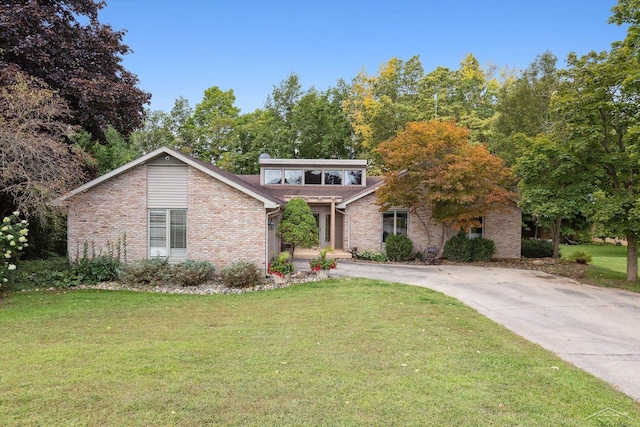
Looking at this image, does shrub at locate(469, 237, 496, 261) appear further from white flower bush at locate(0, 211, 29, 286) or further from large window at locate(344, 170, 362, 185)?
white flower bush at locate(0, 211, 29, 286)

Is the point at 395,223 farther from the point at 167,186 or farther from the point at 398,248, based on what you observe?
the point at 167,186

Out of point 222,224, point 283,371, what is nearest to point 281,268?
point 222,224

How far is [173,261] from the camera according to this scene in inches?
524

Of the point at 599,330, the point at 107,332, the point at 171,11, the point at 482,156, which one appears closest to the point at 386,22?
the point at 482,156

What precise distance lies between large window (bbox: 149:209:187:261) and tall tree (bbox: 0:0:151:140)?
4.64 m

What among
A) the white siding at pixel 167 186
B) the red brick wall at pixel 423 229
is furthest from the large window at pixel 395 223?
the white siding at pixel 167 186

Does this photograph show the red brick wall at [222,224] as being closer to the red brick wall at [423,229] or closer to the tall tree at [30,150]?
the tall tree at [30,150]

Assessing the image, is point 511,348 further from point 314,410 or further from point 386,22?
point 386,22

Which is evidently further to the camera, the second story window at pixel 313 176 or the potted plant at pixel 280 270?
the second story window at pixel 313 176

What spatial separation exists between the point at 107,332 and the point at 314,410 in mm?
5053

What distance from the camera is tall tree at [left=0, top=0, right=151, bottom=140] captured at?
12969mm

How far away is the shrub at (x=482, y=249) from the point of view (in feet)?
61.7

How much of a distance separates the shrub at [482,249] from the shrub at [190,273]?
13.1 metres

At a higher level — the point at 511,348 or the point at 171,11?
the point at 171,11
